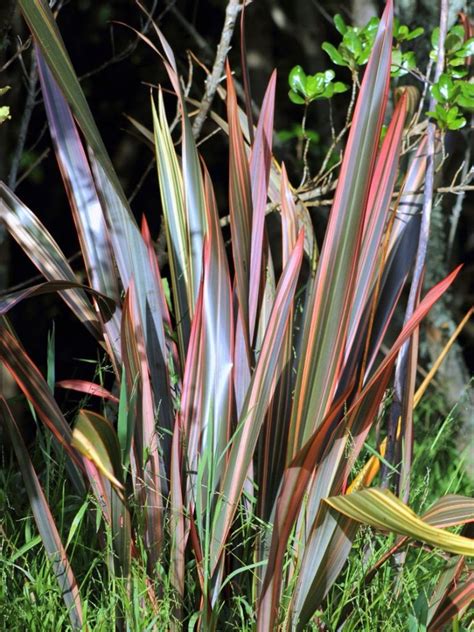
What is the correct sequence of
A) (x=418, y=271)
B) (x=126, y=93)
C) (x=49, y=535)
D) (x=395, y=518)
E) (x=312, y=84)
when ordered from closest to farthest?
(x=395, y=518) → (x=49, y=535) → (x=418, y=271) → (x=312, y=84) → (x=126, y=93)

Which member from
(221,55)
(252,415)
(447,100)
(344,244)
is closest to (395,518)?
(252,415)

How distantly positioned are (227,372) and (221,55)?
2.51ft

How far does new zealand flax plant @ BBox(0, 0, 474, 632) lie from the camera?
1.23m

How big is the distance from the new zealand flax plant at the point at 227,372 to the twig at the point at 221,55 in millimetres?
303

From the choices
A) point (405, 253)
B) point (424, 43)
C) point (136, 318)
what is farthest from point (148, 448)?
point (424, 43)

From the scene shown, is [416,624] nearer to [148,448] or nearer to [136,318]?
[148,448]

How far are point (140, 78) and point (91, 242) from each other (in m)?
1.50

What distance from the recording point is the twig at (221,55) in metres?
1.70

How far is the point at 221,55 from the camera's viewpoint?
1766 millimetres

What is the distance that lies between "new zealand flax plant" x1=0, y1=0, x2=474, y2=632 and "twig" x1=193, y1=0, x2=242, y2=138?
303 millimetres

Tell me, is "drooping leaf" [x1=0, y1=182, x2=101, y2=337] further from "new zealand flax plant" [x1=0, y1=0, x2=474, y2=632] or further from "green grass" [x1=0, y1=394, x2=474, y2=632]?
"green grass" [x1=0, y1=394, x2=474, y2=632]

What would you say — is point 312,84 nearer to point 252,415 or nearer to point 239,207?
point 239,207

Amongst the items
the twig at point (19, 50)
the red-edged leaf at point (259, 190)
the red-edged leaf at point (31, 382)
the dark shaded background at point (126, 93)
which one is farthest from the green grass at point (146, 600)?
the dark shaded background at point (126, 93)

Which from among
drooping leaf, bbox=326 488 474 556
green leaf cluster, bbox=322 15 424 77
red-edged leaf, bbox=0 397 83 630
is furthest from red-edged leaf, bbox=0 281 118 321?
green leaf cluster, bbox=322 15 424 77
